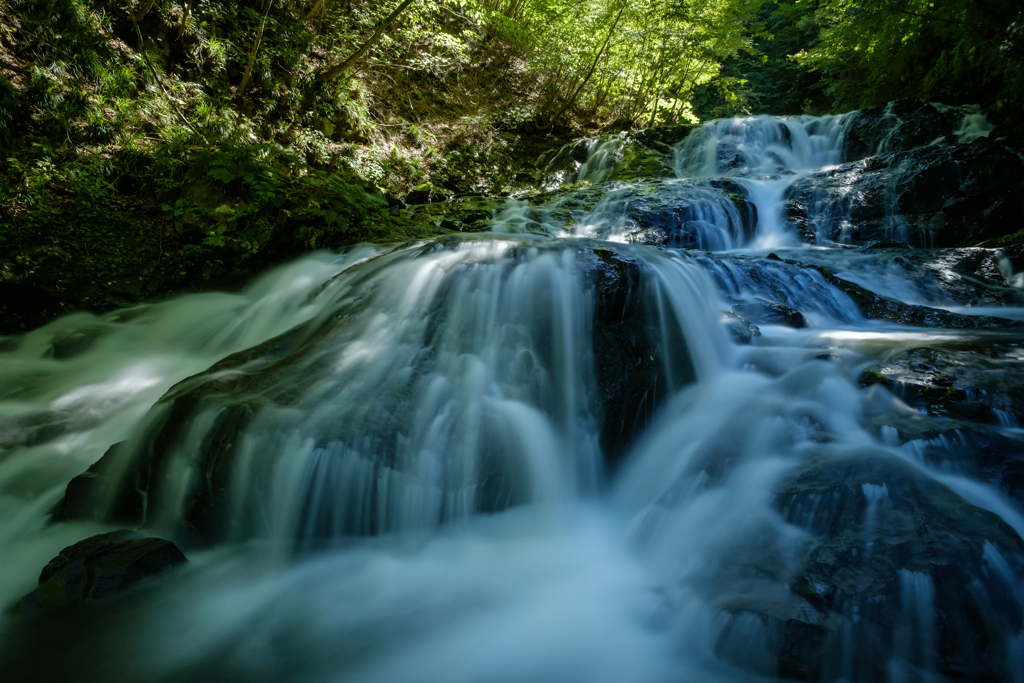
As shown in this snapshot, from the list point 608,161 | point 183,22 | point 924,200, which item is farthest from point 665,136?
point 183,22

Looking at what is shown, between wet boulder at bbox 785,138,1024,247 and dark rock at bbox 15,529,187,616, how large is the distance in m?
8.12

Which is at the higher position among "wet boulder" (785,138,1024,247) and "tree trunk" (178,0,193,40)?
"tree trunk" (178,0,193,40)

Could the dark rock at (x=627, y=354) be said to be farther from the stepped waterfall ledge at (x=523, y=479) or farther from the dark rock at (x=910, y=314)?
the dark rock at (x=910, y=314)

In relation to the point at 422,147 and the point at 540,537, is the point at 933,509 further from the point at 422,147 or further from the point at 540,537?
the point at 422,147

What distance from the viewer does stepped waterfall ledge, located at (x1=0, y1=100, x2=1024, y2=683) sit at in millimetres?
2006

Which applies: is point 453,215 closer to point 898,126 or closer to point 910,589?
point 910,589

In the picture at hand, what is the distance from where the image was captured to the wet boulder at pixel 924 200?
6500 millimetres

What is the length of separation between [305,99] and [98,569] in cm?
773

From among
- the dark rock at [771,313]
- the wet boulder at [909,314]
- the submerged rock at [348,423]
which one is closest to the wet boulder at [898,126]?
the wet boulder at [909,314]

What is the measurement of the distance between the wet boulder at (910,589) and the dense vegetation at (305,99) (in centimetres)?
563

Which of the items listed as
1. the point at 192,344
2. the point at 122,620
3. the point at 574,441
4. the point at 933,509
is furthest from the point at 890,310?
the point at 192,344

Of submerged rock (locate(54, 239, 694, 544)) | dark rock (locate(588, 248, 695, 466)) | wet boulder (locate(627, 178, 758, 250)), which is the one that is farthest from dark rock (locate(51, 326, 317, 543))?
wet boulder (locate(627, 178, 758, 250))

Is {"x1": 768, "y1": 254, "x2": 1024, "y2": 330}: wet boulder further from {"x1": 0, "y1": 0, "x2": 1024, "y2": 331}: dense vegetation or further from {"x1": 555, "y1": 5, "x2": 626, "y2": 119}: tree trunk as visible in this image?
{"x1": 555, "y1": 5, "x2": 626, "y2": 119}: tree trunk

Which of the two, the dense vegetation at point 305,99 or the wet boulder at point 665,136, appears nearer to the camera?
the dense vegetation at point 305,99
